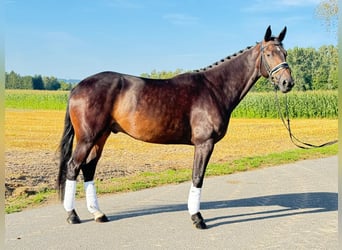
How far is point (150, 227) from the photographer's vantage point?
5500mm

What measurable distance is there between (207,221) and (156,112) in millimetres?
1749

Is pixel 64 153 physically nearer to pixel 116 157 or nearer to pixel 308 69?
pixel 116 157

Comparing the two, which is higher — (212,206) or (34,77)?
(34,77)

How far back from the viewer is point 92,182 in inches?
231

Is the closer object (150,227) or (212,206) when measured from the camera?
(150,227)

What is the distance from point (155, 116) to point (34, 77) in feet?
279

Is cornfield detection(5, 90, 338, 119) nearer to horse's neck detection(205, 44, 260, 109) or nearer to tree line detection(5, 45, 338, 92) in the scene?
tree line detection(5, 45, 338, 92)

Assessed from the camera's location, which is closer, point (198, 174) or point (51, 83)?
point (198, 174)

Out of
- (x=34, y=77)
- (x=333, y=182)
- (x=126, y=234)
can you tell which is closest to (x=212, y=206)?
(x=126, y=234)

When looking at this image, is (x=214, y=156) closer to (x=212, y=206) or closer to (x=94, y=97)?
(x=212, y=206)

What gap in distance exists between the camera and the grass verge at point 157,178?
22.7 feet

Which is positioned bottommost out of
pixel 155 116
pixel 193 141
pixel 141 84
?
pixel 193 141

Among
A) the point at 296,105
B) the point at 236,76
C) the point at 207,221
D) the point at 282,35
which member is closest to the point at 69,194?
the point at 207,221

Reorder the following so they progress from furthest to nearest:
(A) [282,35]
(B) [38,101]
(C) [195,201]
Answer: (B) [38,101], (A) [282,35], (C) [195,201]
